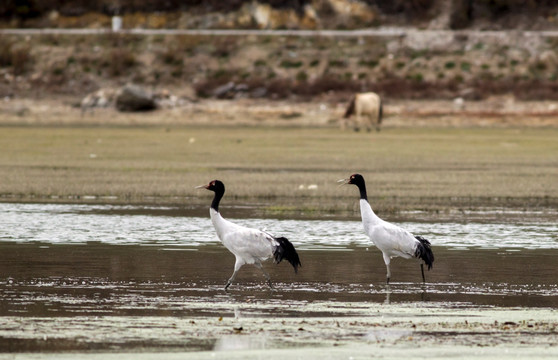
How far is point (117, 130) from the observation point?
159 feet

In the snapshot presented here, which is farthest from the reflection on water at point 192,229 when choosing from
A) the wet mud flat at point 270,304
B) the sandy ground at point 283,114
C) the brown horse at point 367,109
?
the sandy ground at point 283,114

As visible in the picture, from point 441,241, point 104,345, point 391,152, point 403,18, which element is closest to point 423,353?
point 104,345

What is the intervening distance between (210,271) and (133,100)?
43108 mm

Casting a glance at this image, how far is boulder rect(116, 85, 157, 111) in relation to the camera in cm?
5638

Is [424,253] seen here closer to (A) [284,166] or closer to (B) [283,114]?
(A) [284,166]

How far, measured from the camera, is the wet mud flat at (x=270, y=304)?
9281 mm

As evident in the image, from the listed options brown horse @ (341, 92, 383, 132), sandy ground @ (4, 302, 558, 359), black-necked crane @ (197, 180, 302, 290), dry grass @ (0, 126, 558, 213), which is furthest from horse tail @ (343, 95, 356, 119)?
sandy ground @ (4, 302, 558, 359)

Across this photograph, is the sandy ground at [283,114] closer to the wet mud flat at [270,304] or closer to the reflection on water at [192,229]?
the reflection on water at [192,229]

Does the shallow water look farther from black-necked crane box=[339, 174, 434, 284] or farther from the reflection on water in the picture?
black-necked crane box=[339, 174, 434, 284]

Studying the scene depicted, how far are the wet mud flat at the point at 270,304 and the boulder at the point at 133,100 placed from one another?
132 ft

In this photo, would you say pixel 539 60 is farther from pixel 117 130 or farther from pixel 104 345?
pixel 104 345

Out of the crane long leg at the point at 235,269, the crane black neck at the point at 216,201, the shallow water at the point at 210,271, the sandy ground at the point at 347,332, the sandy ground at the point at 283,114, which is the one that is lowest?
the shallow water at the point at 210,271

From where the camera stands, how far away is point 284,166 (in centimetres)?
3120

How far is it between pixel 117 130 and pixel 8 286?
36208 mm
